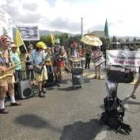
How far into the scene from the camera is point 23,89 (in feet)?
29.1

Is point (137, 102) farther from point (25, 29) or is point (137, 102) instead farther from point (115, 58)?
point (25, 29)

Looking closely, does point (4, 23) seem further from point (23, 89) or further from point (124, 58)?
point (124, 58)

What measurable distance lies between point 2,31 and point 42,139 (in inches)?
210

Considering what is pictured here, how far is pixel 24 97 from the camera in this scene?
8852 millimetres

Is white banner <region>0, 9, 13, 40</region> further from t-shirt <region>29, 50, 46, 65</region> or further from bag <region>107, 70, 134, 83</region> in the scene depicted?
bag <region>107, 70, 134, 83</region>

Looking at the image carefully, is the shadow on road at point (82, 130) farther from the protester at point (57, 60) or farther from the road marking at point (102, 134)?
the protester at point (57, 60)

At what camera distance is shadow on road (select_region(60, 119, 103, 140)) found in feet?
17.9

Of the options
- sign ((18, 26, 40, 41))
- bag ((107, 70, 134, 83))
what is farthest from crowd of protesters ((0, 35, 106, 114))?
bag ((107, 70, 134, 83))

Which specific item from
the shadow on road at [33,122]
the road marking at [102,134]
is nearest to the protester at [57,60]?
the shadow on road at [33,122]

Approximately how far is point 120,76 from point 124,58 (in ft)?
1.25

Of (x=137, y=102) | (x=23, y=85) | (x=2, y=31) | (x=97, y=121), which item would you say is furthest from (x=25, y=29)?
(x=97, y=121)

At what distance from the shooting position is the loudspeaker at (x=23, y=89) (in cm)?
881

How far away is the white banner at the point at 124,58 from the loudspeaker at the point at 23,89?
3.81m

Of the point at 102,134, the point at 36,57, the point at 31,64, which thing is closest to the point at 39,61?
the point at 36,57
